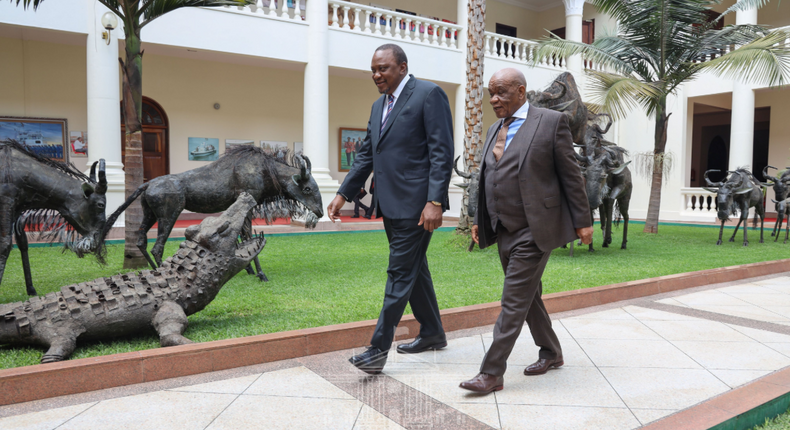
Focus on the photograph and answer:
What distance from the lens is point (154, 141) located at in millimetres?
16422

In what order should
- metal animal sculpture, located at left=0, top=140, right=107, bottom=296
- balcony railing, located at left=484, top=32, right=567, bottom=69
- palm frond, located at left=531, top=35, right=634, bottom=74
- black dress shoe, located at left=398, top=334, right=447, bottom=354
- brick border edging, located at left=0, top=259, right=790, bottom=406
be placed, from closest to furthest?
brick border edging, located at left=0, top=259, right=790, bottom=406 → black dress shoe, located at left=398, top=334, right=447, bottom=354 → metal animal sculpture, located at left=0, top=140, right=107, bottom=296 → palm frond, located at left=531, top=35, right=634, bottom=74 → balcony railing, located at left=484, top=32, right=567, bottom=69

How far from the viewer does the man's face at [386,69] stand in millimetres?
3494

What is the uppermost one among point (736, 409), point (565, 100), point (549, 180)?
point (565, 100)

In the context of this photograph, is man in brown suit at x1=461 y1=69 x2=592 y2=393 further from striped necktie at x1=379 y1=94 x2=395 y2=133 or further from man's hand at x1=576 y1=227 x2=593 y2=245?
striped necktie at x1=379 y1=94 x2=395 y2=133

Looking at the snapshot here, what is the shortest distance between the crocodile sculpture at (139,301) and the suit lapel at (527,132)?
7.69 feet

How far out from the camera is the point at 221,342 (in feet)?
12.2

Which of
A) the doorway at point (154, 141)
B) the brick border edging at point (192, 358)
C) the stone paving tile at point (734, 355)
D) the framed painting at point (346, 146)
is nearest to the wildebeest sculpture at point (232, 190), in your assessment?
the brick border edging at point (192, 358)

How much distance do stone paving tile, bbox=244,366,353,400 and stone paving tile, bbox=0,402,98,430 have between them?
3.05 feet

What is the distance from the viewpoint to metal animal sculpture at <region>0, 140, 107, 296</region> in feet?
15.4

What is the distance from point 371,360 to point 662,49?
40.5 feet

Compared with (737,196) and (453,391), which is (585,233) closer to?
(453,391)

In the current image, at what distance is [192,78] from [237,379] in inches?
604

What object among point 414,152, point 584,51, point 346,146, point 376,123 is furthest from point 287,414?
point 346,146

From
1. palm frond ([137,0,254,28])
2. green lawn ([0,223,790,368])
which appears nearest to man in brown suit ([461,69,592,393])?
green lawn ([0,223,790,368])
